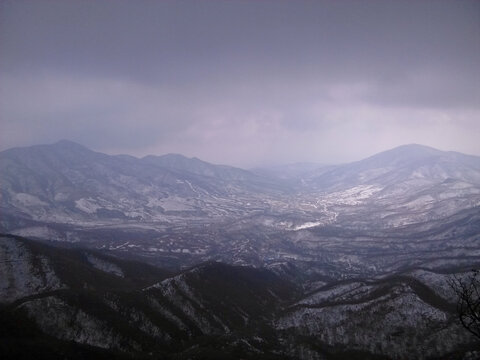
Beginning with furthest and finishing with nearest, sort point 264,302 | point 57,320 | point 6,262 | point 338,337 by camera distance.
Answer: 1. point 264,302
2. point 6,262
3. point 338,337
4. point 57,320

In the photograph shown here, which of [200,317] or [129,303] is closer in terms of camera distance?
[129,303]

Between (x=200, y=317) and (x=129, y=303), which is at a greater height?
(x=129, y=303)

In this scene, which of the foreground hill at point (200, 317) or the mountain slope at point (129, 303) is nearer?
the foreground hill at point (200, 317)

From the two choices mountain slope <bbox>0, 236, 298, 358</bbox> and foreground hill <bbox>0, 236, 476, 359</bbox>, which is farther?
mountain slope <bbox>0, 236, 298, 358</bbox>

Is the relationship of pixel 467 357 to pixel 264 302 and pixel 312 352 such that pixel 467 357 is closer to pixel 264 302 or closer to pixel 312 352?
pixel 312 352

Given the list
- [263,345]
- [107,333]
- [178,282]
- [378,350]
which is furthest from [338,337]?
[107,333]

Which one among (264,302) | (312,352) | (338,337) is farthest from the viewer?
(264,302)

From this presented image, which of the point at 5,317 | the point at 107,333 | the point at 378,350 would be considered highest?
the point at 5,317

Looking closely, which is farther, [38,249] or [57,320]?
[38,249]

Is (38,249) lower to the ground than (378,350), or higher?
higher
